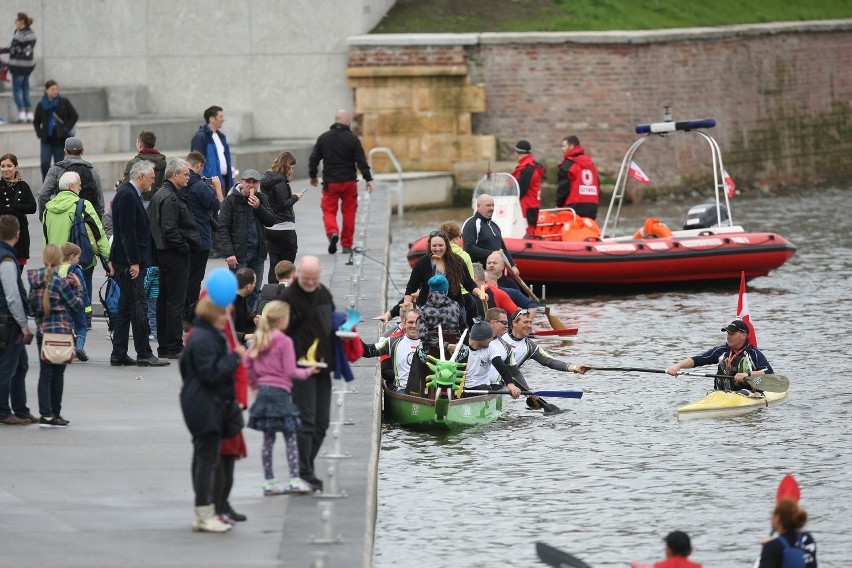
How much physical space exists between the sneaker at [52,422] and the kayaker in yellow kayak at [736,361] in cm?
558

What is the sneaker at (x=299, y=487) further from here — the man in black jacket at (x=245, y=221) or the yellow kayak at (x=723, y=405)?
the man in black jacket at (x=245, y=221)

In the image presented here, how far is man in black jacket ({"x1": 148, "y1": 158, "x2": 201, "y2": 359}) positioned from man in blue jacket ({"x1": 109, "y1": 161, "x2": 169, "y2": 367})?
0.15 meters

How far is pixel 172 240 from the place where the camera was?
47.9 ft

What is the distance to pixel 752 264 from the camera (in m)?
23.0

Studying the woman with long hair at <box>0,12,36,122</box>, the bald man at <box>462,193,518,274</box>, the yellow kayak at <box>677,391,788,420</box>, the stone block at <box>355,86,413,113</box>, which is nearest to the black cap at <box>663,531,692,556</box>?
the yellow kayak at <box>677,391,788,420</box>

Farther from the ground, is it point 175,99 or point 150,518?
point 175,99

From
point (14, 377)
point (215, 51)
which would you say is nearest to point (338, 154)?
point (14, 377)

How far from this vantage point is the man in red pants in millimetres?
21906

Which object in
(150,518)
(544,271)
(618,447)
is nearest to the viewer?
(150,518)

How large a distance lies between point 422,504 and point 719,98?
81.1ft

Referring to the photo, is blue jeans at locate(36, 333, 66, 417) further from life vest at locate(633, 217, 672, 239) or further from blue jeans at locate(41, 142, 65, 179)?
blue jeans at locate(41, 142, 65, 179)

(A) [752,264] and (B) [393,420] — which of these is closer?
(B) [393,420]

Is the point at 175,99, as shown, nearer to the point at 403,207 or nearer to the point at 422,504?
the point at 403,207

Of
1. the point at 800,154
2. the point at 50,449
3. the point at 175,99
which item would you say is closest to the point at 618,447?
the point at 50,449
